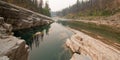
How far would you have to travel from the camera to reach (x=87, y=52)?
18000 mm

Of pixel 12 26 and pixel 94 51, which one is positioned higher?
pixel 12 26

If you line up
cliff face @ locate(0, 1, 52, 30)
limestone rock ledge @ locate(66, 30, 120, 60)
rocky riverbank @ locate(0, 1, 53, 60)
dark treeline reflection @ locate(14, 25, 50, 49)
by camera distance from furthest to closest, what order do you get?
cliff face @ locate(0, 1, 52, 30) < dark treeline reflection @ locate(14, 25, 50, 49) < limestone rock ledge @ locate(66, 30, 120, 60) < rocky riverbank @ locate(0, 1, 53, 60)

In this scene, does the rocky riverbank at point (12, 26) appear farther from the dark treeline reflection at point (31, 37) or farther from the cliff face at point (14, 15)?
the dark treeline reflection at point (31, 37)

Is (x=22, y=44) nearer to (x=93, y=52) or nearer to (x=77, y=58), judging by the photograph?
(x=77, y=58)

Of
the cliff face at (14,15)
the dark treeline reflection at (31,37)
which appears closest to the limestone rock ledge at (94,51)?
the dark treeline reflection at (31,37)

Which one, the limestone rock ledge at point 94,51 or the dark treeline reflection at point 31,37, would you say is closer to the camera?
the limestone rock ledge at point 94,51

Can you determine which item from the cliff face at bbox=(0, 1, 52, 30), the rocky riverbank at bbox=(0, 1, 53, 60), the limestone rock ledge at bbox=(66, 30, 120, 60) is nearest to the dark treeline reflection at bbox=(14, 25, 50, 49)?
the rocky riverbank at bbox=(0, 1, 53, 60)

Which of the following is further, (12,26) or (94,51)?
(12,26)

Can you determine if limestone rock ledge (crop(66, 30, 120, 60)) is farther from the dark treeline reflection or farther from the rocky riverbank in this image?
the dark treeline reflection

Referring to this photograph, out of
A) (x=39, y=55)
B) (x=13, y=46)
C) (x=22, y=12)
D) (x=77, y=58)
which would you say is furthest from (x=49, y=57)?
(x=22, y=12)

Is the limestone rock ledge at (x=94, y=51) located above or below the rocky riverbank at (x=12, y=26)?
below

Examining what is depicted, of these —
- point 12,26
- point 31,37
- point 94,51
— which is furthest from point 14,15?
point 94,51

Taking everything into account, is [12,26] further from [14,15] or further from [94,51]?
[94,51]

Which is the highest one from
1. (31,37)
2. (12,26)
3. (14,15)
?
(14,15)
